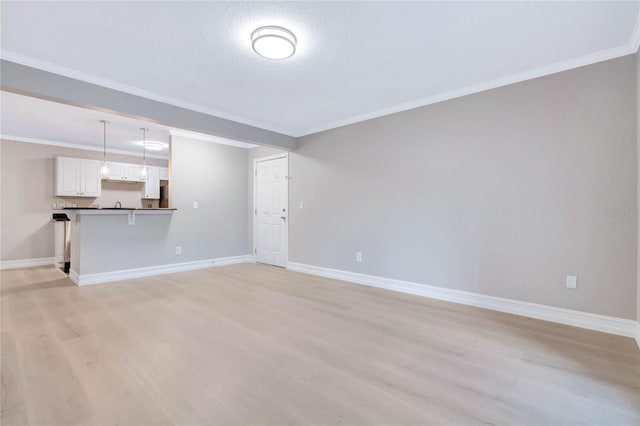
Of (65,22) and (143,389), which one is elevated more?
(65,22)

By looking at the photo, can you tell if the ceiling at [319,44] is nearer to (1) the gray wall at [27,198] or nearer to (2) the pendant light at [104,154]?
(2) the pendant light at [104,154]

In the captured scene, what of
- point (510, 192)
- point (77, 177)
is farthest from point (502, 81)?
point (77, 177)

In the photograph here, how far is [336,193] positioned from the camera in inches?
186

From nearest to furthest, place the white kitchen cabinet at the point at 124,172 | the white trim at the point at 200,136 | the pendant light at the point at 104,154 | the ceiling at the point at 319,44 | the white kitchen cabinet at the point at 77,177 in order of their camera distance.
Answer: the ceiling at the point at 319,44 < the pendant light at the point at 104,154 < the white trim at the point at 200,136 < the white kitchen cabinet at the point at 77,177 < the white kitchen cabinet at the point at 124,172

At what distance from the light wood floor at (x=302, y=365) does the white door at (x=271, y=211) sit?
2.21 meters

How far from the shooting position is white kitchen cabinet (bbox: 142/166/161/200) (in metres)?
7.05

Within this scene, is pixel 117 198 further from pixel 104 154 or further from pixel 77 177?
pixel 104 154

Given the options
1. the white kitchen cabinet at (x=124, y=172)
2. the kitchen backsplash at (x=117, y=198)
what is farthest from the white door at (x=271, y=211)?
the kitchen backsplash at (x=117, y=198)

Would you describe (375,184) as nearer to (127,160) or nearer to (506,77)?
(506,77)

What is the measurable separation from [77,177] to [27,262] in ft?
6.09

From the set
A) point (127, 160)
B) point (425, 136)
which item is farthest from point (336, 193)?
point (127, 160)

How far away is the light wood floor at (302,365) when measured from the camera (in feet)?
5.15

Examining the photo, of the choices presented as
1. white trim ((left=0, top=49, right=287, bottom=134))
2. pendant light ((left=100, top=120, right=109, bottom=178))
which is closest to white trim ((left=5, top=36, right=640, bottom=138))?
white trim ((left=0, top=49, right=287, bottom=134))

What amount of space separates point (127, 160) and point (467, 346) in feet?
25.2
